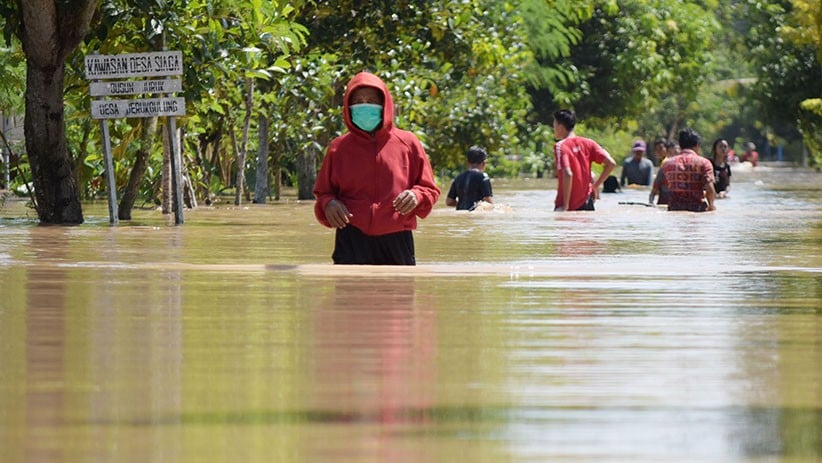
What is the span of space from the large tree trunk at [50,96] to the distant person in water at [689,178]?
21.5 feet

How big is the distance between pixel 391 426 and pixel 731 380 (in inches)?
63.2

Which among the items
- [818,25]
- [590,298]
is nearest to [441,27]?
[818,25]

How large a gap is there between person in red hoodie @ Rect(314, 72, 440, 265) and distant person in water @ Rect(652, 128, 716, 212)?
11972 millimetres

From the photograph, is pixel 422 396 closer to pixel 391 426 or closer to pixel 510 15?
pixel 391 426

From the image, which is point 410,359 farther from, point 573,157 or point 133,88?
point 133,88

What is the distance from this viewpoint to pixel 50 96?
2239cm

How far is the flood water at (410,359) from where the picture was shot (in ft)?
19.8

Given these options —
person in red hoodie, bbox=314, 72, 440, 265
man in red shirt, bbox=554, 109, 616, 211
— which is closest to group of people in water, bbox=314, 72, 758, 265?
person in red hoodie, bbox=314, 72, 440, 265

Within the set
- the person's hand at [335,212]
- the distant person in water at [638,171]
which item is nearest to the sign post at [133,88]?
the person's hand at [335,212]

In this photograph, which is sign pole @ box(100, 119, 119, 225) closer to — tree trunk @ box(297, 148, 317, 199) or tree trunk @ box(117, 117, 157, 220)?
tree trunk @ box(117, 117, 157, 220)

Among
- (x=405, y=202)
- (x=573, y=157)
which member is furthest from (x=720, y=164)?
(x=405, y=202)

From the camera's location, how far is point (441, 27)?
33062 mm

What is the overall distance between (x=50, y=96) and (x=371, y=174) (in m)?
11.2

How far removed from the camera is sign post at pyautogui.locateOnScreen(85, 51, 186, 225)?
882 inches
